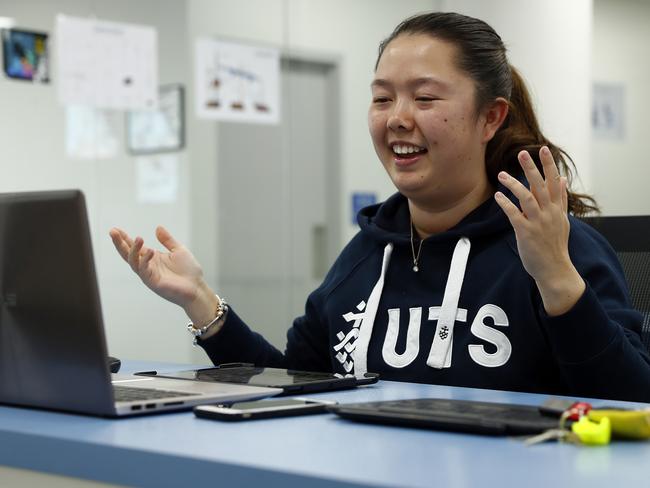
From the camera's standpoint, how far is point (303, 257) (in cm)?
Result: 439

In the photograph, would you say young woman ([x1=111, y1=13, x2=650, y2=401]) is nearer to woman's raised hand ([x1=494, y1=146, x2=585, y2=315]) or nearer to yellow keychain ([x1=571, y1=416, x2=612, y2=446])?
woman's raised hand ([x1=494, y1=146, x2=585, y2=315])

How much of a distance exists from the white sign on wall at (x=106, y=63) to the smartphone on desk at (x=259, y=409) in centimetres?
270

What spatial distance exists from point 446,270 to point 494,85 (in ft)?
1.24

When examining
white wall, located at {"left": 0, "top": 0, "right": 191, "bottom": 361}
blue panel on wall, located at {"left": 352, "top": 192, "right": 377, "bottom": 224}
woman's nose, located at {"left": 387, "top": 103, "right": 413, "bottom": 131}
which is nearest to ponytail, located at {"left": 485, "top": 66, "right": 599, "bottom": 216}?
woman's nose, located at {"left": 387, "top": 103, "right": 413, "bottom": 131}

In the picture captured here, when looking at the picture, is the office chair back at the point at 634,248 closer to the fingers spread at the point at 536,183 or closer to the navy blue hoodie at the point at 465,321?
the navy blue hoodie at the point at 465,321

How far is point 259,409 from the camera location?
119 centimetres

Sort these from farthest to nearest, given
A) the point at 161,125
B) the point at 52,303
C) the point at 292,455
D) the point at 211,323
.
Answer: the point at 161,125 < the point at 211,323 < the point at 52,303 < the point at 292,455

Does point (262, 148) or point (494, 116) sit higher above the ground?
point (262, 148)

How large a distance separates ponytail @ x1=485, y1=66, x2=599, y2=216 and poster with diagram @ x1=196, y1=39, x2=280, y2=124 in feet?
Result: 7.38

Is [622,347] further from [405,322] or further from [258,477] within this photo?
[258,477]

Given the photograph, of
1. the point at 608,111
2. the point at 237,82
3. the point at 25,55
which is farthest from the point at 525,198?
the point at 608,111

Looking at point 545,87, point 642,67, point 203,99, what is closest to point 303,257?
point 203,99

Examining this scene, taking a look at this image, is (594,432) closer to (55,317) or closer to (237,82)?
(55,317)

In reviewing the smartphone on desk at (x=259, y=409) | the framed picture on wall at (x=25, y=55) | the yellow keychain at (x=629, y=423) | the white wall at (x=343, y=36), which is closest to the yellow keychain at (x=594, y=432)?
the yellow keychain at (x=629, y=423)
